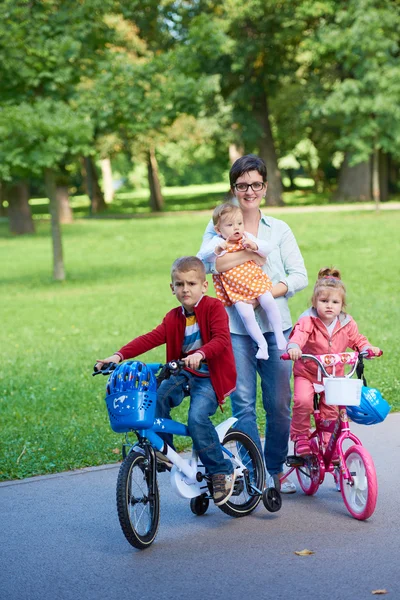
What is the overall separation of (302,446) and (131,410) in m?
1.40

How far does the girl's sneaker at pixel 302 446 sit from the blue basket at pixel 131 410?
1255 millimetres

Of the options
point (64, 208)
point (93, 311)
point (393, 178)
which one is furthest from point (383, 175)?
point (93, 311)

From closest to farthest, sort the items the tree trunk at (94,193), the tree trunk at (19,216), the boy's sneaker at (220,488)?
the boy's sneaker at (220,488), the tree trunk at (19,216), the tree trunk at (94,193)

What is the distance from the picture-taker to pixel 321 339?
583cm

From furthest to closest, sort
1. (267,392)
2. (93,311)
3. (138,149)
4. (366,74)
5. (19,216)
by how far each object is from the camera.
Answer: (138,149), (19,216), (366,74), (93,311), (267,392)

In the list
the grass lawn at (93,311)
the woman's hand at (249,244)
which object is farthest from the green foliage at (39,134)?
the woman's hand at (249,244)

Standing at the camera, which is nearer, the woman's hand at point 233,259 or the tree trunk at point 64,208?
the woman's hand at point 233,259

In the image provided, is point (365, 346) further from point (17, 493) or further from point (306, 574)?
point (17, 493)

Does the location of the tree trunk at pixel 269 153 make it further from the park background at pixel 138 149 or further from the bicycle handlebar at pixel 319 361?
the bicycle handlebar at pixel 319 361

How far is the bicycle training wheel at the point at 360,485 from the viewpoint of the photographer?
5.33m

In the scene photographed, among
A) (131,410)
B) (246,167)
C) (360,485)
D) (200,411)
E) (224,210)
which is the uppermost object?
(246,167)

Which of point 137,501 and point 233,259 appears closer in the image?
point 137,501

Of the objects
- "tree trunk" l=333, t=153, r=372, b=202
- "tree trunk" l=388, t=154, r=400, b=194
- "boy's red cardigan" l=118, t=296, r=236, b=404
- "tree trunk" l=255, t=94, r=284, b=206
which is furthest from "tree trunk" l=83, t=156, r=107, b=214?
"boy's red cardigan" l=118, t=296, r=236, b=404

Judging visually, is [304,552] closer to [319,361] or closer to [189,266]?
[319,361]
